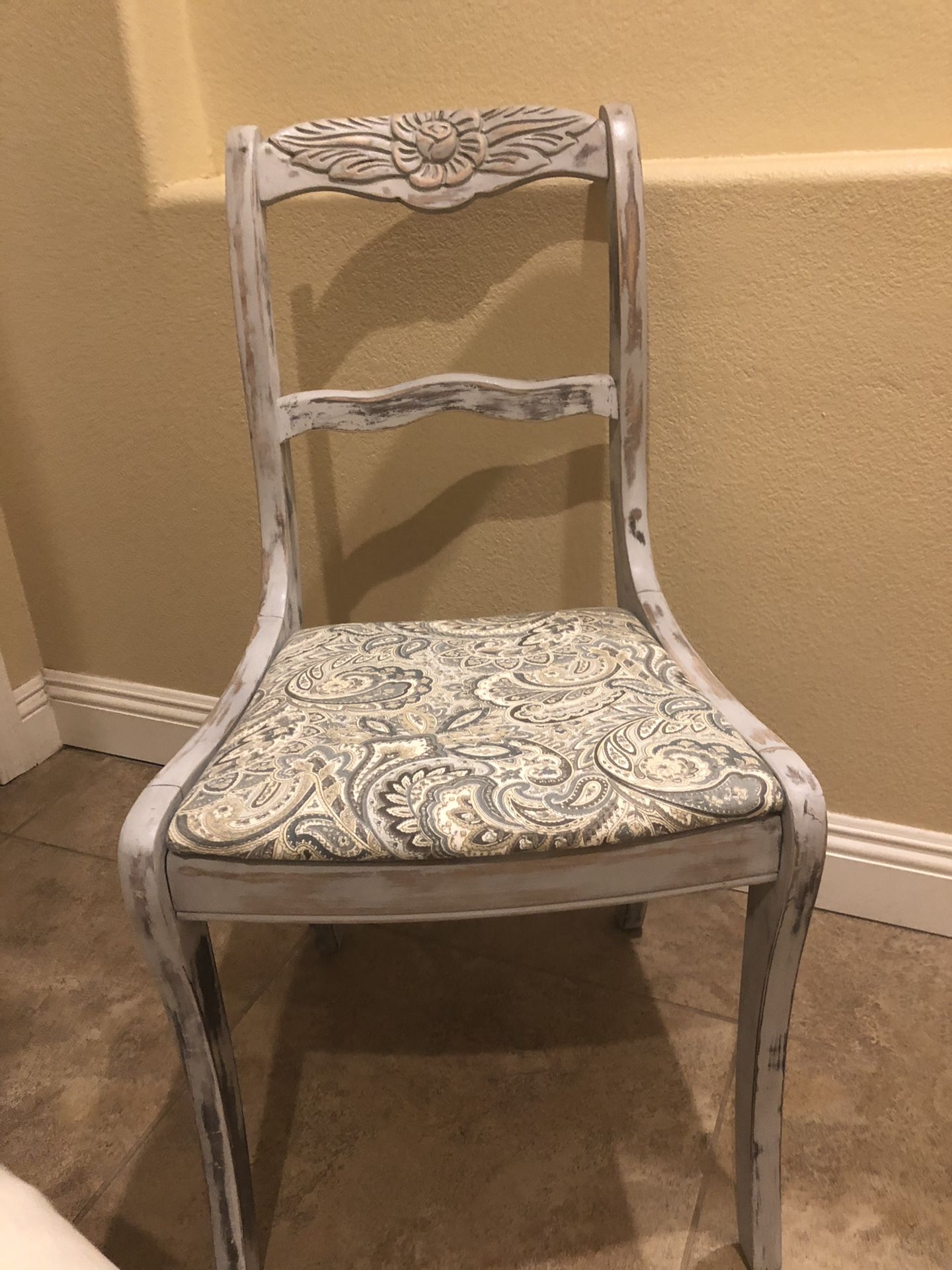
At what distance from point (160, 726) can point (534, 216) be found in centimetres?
108

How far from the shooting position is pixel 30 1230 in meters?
0.36

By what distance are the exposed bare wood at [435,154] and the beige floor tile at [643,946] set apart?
864mm

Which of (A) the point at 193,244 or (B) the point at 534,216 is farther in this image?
(A) the point at 193,244

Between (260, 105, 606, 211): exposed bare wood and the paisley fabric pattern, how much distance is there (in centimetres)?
47

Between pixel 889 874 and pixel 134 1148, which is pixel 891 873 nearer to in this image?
pixel 889 874

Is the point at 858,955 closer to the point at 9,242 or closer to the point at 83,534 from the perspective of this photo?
the point at 83,534

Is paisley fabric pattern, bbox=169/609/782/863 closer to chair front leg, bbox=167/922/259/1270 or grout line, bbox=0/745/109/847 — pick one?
chair front leg, bbox=167/922/259/1270

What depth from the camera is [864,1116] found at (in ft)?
3.03

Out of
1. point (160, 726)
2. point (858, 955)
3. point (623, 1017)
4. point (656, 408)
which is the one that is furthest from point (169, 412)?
point (858, 955)

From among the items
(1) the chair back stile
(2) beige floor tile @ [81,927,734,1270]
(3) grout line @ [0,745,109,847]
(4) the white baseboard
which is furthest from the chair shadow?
(3) grout line @ [0,745,109,847]

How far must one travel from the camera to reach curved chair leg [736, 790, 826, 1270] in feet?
2.00

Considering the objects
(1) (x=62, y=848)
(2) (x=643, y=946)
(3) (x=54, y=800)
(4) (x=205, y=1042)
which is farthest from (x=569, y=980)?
(3) (x=54, y=800)

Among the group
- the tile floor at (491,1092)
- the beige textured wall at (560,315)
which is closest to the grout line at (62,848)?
the tile floor at (491,1092)

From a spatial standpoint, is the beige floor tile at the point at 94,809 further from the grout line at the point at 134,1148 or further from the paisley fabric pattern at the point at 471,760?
the paisley fabric pattern at the point at 471,760
